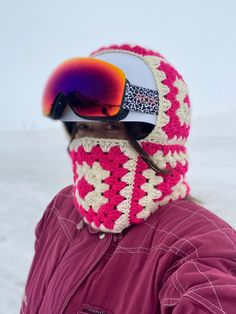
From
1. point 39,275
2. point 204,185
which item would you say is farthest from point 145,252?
point 204,185

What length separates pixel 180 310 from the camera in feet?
2.70

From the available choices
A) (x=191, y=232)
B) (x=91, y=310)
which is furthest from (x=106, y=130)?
(x=91, y=310)

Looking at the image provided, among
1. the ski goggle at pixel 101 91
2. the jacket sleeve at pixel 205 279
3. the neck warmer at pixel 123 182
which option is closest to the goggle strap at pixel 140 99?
the ski goggle at pixel 101 91

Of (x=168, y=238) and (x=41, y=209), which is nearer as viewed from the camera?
(x=168, y=238)

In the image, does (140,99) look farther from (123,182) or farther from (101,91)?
(123,182)

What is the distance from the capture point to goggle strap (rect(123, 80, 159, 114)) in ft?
3.87

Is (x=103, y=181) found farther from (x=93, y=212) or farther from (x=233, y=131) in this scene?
(x=233, y=131)

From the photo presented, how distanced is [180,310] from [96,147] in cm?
55

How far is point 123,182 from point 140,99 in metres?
0.25

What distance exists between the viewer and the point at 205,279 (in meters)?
0.84

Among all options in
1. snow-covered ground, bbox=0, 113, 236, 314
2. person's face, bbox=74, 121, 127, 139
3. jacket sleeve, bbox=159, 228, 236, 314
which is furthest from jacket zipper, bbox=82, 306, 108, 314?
snow-covered ground, bbox=0, 113, 236, 314

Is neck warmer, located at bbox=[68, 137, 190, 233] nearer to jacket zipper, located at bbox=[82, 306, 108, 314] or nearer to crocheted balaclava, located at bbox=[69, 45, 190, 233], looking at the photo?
crocheted balaclava, located at bbox=[69, 45, 190, 233]

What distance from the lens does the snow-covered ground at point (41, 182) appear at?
2.99 meters

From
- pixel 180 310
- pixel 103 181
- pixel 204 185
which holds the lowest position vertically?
pixel 204 185
